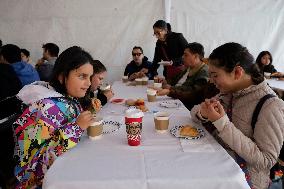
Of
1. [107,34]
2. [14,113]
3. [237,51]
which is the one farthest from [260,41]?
[14,113]

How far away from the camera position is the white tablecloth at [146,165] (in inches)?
42.6

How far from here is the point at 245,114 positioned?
4.93ft

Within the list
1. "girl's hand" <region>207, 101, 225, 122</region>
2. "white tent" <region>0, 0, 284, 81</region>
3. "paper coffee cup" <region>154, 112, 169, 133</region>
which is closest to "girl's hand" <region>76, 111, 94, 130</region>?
"paper coffee cup" <region>154, 112, 169, 133</region>

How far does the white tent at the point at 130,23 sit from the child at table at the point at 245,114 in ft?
12.7

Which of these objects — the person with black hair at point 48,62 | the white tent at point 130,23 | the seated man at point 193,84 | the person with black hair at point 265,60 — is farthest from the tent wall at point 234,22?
the seated man at point 193,84

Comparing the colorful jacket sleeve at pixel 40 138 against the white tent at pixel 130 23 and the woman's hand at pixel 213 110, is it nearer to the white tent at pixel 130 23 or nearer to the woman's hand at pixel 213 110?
the woman's hand at pixel 213 110

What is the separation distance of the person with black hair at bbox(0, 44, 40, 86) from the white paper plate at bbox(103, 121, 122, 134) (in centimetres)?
224

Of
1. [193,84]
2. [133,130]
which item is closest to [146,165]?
[133,130]

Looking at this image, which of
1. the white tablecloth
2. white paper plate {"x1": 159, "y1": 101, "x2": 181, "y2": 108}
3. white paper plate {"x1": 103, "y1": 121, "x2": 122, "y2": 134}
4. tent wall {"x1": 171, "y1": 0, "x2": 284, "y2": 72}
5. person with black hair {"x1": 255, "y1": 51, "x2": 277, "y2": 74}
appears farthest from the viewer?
tent wall {"x1": 171, "y1": 0, "x2": 284, "y2": 72}

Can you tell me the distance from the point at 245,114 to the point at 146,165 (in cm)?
65

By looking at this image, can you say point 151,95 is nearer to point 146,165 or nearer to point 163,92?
point 163,92

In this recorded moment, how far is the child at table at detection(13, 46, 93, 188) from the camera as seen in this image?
1.35m

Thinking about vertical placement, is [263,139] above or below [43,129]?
below

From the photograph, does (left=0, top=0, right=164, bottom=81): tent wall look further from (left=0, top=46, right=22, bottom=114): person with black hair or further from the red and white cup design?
the red and white cup design
